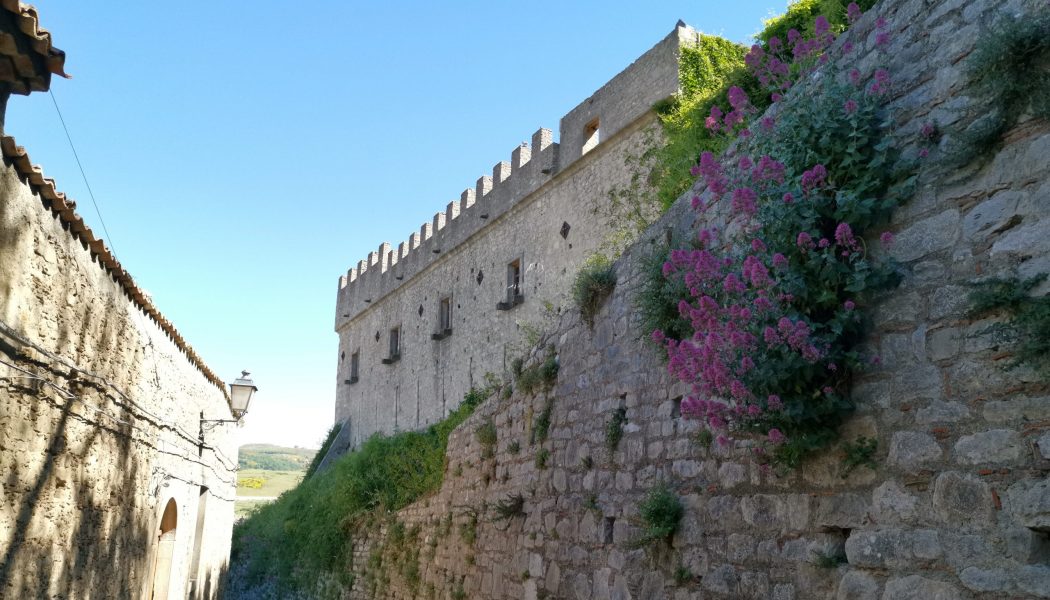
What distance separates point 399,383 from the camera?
2081 cm

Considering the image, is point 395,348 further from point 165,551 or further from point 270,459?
point 270,459

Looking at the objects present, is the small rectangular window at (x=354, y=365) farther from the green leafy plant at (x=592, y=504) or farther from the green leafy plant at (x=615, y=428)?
the green leafy plant at (x=615, y=428)

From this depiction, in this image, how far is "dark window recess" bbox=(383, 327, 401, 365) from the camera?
69.6 feet

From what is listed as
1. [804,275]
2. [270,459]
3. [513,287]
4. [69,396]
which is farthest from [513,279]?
[270,459]

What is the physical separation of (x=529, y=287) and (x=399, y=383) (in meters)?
7.31

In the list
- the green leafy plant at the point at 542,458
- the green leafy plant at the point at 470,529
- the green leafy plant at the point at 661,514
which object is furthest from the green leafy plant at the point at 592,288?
the green leafy plant at the point at 470,529

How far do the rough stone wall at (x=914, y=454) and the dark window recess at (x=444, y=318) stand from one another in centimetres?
1301

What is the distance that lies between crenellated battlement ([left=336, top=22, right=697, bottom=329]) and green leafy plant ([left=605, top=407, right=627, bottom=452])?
7023 mm

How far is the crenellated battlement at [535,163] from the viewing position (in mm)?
11625

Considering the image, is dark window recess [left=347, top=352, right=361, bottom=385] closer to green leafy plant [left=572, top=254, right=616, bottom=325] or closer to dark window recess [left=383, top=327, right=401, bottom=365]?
dark window recess [left=383, top=327, right=401, bottom=365]

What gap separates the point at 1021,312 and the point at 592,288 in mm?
3321

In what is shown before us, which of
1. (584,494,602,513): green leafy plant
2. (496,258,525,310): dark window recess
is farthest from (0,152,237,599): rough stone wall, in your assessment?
(496,258,525,310): dark window recess

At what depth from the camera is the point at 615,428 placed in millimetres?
5410

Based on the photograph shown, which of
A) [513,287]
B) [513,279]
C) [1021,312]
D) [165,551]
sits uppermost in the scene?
[513,279]
